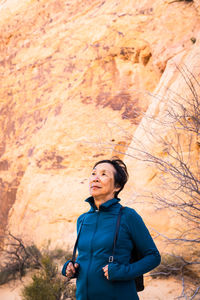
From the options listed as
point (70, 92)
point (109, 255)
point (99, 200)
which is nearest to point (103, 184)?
point (99, 200)

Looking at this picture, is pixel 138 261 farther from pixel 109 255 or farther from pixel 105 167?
pixel 105 167

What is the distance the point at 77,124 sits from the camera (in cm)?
820

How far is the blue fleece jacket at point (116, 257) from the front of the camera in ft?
4.86

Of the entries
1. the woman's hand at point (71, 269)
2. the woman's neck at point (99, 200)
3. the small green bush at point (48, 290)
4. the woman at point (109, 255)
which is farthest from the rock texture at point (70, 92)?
the woman's hand at point (71, 269)

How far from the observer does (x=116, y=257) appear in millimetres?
1512

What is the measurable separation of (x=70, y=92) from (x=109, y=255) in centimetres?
784

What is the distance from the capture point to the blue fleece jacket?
148cm

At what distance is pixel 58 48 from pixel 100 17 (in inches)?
70.4

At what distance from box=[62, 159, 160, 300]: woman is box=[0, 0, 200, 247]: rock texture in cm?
477

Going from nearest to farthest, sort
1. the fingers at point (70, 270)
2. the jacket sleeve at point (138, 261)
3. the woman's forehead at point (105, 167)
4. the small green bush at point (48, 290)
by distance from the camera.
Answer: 1. the jacket sleeve at point (138, 261)
2. the fingers at point (70, 270)
3. the woman's forehead at point (105, 167)
4. the small green bush at point (48, 290)

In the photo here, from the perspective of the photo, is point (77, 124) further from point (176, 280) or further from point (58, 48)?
point (176, 280)

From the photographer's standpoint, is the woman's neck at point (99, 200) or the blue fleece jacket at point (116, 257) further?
the woman's neck at point (99, 200)

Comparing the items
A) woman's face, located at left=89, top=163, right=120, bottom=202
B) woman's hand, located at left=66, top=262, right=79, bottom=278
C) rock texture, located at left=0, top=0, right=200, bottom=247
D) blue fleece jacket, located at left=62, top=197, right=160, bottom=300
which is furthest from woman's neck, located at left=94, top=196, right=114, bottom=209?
rock texture, located at left=0, top=0, right=200, bottom=247

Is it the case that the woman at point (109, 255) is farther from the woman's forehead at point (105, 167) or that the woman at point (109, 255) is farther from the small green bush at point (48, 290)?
the small green bush at point (48, 290)
